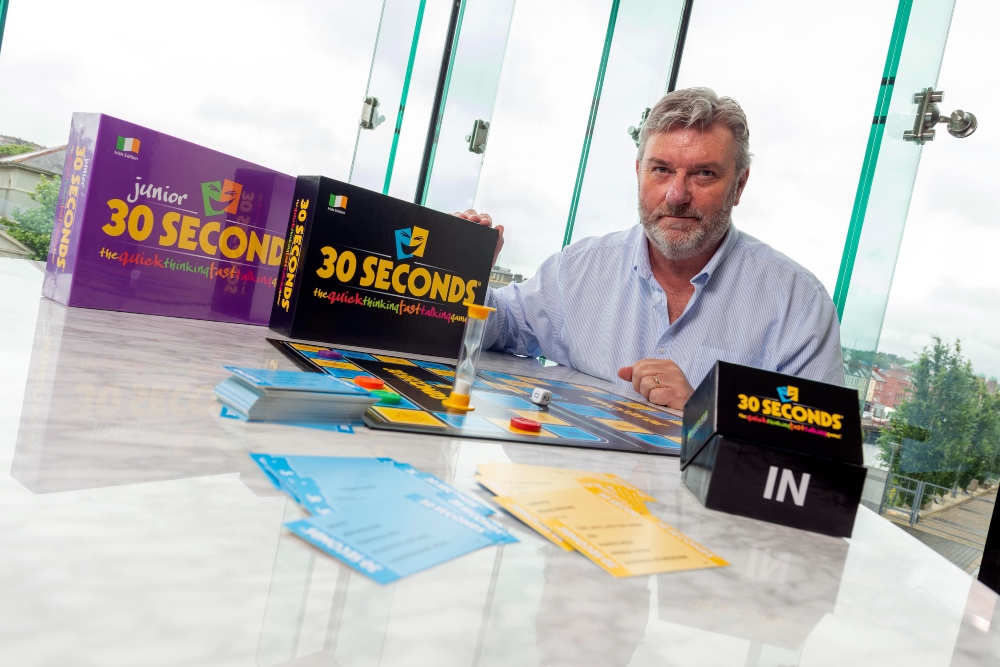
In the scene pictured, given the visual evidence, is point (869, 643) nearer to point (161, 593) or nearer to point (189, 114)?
point (161, 593)

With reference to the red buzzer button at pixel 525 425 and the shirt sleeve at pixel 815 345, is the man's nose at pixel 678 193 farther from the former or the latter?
the red buzzer button at pixel 525 425

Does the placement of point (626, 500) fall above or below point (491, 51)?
below

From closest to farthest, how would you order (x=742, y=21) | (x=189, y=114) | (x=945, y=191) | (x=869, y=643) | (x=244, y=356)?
(x=869, y=643) < (x=244, y=356) < (x=945, y=191) < (x=189, y=114) < (x=742, y=21)

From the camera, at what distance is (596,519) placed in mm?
565

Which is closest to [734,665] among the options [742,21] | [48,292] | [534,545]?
[534,545]

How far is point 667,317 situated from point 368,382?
3.90 ft

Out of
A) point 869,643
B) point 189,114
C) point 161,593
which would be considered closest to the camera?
point 161,593

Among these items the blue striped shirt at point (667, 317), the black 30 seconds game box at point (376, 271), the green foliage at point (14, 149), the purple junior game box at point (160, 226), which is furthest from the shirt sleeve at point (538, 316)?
the green foliage at point (14, 149)

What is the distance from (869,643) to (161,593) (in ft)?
1.44

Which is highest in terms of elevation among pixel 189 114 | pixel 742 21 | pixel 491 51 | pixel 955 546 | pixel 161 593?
pixel 742 21

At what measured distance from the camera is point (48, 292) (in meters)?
1.21

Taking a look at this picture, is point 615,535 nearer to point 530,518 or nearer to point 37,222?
point 530,518

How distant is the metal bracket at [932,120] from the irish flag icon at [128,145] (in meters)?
2.18

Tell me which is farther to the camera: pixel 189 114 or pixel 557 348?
pixel 189 114
